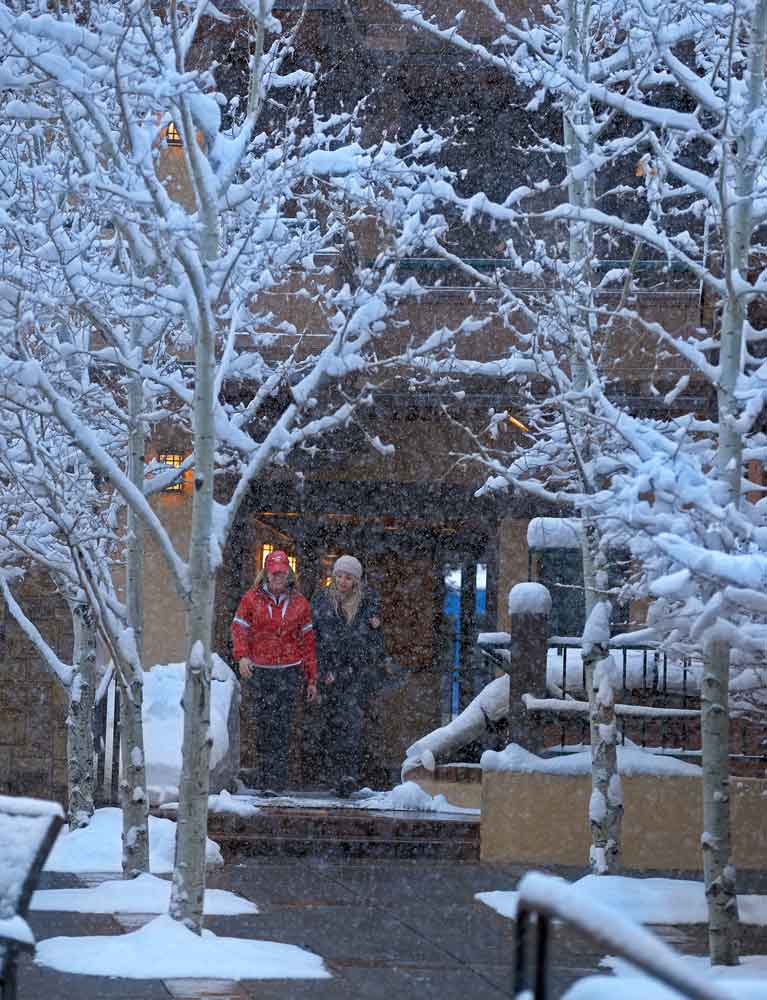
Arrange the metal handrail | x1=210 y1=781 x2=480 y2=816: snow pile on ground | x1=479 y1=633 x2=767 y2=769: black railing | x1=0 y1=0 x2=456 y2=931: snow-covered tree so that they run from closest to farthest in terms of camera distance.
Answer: the metal handrail < x1=0 y1=0 x2=456 y2=931: snow-covered tree < x1=479 y1=633 x2=767 y2=769: black railing < x1=210 y1=781 x2=480 y2=816: snow pile on ground

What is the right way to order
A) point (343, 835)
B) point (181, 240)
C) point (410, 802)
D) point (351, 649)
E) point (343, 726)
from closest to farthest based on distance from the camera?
point (181, 240) < point (343, 835) < point (410, 802) < point (343, 726) < point (351, 649)

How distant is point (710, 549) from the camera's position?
243 inches

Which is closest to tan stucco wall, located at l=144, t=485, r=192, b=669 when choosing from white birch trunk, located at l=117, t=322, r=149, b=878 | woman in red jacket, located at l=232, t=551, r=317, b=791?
woman in red jacket, located at l=232, t=551, r=317, b=791

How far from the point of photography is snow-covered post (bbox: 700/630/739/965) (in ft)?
22.7

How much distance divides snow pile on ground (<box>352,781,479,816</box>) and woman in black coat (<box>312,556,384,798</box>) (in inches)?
17.1

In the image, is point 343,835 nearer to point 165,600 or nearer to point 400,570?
point 165,600

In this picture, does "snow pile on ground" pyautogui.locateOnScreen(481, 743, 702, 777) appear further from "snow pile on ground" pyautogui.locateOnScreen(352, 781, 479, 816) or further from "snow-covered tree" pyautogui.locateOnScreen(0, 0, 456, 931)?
"snow-covered tree" pyautogui.locateOnScreen(0, 0, 456, 931)

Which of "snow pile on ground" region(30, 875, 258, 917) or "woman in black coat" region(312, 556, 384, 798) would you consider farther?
"woman in black coat" region(312, 556, 384, 798)

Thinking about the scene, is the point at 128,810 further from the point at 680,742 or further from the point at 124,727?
the point at 680,742

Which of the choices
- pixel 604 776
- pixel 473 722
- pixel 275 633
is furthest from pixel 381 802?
pixel 604 776

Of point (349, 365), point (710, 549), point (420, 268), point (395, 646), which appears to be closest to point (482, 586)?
point (395, 646)

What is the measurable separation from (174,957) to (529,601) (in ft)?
16.6

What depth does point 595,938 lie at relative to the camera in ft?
8.30

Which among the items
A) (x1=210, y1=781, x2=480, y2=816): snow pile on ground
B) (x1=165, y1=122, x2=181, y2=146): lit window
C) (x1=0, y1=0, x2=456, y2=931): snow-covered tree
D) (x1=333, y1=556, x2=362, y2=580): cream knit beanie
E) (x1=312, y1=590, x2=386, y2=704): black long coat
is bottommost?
(x1=210, y1=781, x2=480, y2=816): snow pile on ground
